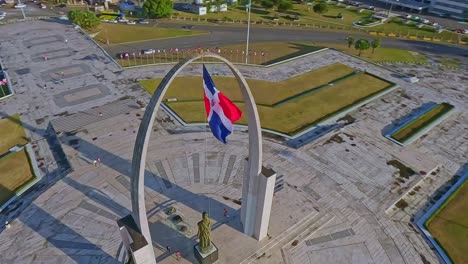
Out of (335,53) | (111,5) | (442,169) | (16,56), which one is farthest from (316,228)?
(111,5)

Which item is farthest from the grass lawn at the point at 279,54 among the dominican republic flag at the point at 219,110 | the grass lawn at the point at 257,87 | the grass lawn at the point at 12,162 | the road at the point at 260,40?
the dominican republic flag at the point at 219,110

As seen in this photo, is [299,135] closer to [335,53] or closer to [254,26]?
[335,53]

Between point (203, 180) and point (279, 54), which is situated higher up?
point (279, 54)

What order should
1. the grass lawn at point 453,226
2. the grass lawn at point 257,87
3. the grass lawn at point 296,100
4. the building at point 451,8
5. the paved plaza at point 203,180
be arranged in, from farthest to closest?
1. the building at point 451,8
2. the grass lawn at point 257,87
3. the grass lawn at point 296,100
4. the grass lawn at point 453,226
5. the paved plaza at point 203,180

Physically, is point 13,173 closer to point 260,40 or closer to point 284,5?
point 260,40

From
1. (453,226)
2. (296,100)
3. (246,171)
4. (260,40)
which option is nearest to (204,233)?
(246,171)

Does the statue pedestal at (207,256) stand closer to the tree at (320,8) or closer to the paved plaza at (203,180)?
the paved plaza at (203,180)

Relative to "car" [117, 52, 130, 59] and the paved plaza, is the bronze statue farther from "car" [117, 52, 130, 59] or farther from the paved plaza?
"car" [117, 52, 130, 59]

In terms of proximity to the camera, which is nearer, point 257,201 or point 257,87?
point 257,201
